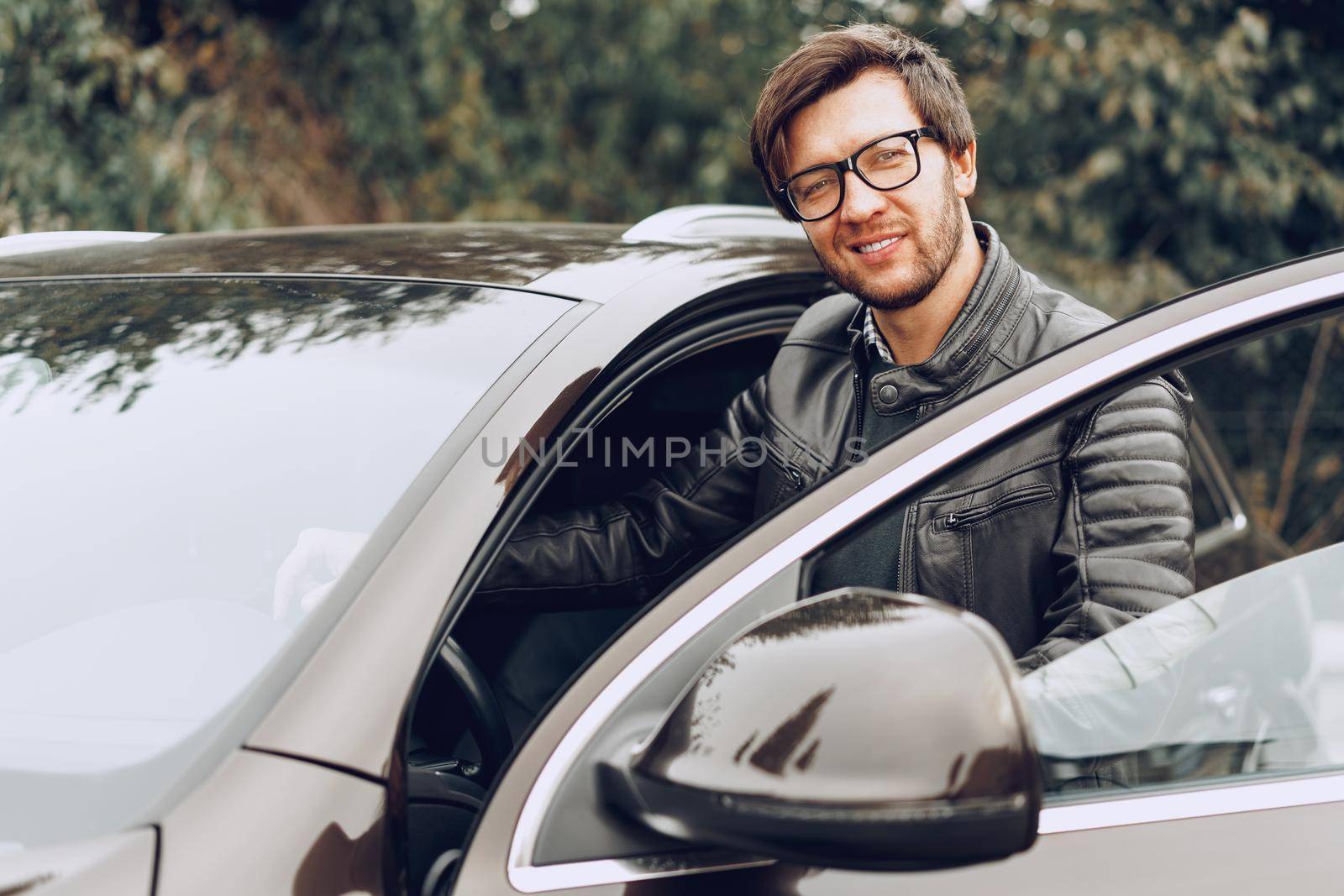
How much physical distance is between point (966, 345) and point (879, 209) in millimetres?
248

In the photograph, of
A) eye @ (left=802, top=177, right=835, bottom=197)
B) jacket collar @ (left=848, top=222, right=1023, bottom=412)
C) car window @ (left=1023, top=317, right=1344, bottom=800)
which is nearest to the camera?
car window @ (left=1023, top=317, right=1344, bottom=800)

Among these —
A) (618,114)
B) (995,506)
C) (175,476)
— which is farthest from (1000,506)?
(618,114)

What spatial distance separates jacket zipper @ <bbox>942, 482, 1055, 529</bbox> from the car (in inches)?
0.7

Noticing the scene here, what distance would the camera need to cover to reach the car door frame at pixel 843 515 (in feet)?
3.22

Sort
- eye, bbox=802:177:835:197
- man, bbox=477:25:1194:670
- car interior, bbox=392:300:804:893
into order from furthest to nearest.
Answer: eye, bbox=802:177:835:197 < man, bbox=477:25:1194:670 < car interior, bbox=392:300:804:893

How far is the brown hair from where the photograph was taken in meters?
1.85

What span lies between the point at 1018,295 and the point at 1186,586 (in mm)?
543

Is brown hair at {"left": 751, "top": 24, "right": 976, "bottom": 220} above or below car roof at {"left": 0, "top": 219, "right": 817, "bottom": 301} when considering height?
above

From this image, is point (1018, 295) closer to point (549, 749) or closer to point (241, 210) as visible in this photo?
point (549, 749)

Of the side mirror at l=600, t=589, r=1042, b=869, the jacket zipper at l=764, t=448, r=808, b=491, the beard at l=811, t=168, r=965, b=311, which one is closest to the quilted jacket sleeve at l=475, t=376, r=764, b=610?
the jacket zipper at l=764, t=448, r=808, b=491

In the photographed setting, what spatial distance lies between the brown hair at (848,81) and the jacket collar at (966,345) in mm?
290

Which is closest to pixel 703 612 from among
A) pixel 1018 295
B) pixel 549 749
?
pixel 549 749

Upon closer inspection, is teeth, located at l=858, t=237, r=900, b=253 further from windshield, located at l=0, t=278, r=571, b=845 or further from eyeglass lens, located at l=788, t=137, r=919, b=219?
windshield, located at l=0, t=278, r=571, b=845

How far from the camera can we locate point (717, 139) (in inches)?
238
